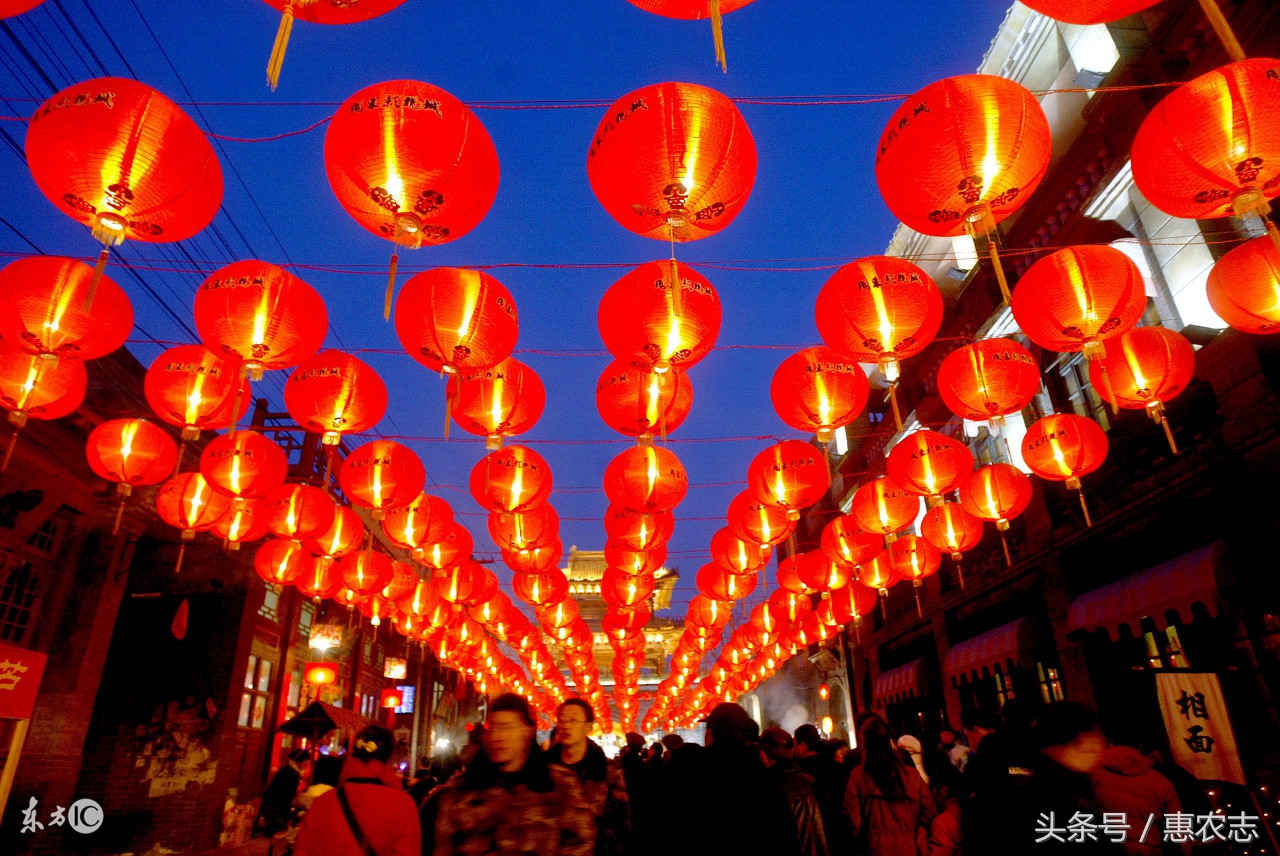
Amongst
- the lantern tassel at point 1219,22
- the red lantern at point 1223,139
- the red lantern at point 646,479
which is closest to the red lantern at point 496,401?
the red lantern at point 646,479

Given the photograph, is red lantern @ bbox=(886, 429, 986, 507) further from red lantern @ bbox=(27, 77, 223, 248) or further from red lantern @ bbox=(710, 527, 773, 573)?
red lantern @ bbox=(27, 77, 223, 248)

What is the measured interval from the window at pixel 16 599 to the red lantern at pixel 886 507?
11.7 metres

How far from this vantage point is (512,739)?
10.3ft

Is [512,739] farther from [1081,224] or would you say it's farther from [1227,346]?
[1081,224]

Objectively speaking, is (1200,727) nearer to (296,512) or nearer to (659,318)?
(659,318)

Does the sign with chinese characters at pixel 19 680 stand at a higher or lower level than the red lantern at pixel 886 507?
lower

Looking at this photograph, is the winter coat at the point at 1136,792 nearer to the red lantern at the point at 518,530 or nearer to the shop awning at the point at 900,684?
the red lantern at the point at 518,530

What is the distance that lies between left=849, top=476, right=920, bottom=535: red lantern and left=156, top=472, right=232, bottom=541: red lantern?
8300 millimetres

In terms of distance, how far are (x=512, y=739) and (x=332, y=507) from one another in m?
6.83

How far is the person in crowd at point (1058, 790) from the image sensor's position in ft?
8.96

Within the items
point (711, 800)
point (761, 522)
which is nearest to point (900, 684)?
point (761, 522)

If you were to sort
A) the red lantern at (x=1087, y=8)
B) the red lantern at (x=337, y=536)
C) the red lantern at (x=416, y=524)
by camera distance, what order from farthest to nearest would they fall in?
the red lantern at (x=416, y=524) < the red lantern at (x=337, y=536) < the red lantern at (x=1087, y=8)

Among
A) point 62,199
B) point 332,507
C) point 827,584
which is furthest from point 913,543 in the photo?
point 62,199

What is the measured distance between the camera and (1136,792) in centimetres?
370
